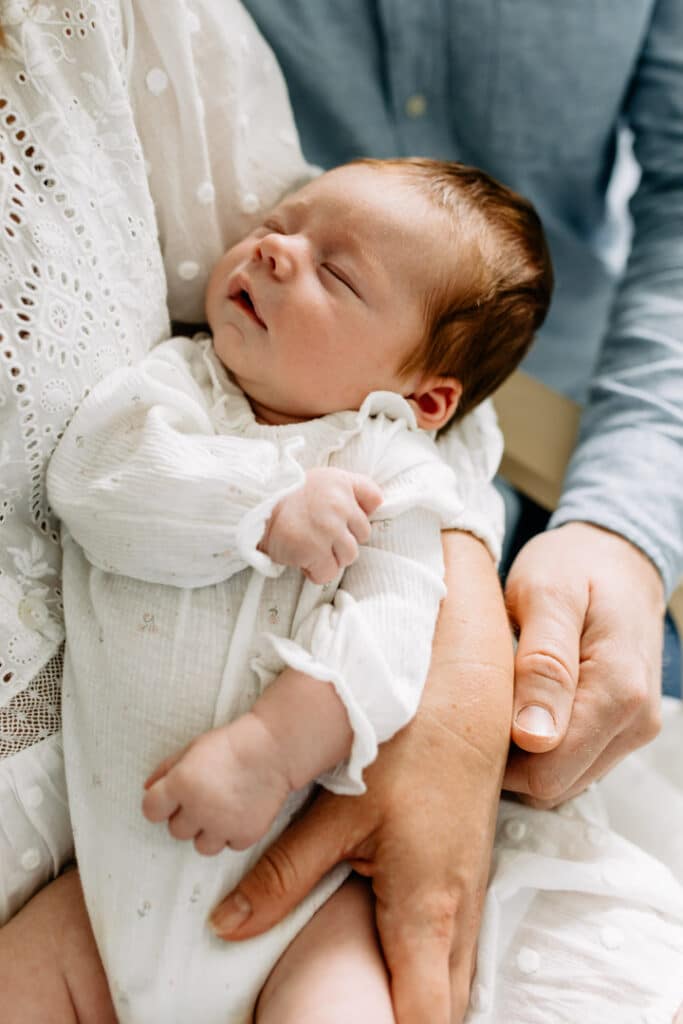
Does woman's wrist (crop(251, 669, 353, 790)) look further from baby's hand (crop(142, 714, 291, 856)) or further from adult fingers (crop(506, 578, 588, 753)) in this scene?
adult fingers (crop(506, 578, 588, 753))

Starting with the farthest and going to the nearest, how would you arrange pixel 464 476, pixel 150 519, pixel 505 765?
pixel 464 476
pixel 505 765
pixel 150 519

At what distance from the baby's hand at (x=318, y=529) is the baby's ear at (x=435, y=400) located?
23 centimetres

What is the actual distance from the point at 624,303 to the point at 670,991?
843 millimetres

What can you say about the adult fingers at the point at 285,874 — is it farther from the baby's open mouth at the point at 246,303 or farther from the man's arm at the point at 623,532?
the baby's open mouth at the point at 246,303

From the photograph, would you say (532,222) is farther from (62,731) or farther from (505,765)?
(62,731)

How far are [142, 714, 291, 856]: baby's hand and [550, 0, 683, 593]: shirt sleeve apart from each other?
49 cm

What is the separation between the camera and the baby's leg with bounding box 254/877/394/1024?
618 mm

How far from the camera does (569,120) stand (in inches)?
46.3

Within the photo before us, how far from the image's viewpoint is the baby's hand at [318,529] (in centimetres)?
66

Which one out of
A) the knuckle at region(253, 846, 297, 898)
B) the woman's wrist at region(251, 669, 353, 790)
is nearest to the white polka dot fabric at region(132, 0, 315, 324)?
the woman's wrist at region(251, 669, 353, 790)

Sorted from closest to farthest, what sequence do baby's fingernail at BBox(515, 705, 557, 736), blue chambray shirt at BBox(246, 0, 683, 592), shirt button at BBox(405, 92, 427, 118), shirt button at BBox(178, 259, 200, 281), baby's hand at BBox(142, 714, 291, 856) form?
1. baby's hand at BBox(142, 714, 291, 856)
2. baby's fingernail at BBox(515, 705, 557, 736)
3. shirt button at BBox(178, 259, 200, 281)
4. blue chambray shirt at BBox(246, 0, 683, 592)
5. shirt button at BBox(405, 92, 427, 118)

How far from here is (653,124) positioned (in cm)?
121

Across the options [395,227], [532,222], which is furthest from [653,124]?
[395,227]

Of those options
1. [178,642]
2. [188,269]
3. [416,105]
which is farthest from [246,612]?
[416,105]
